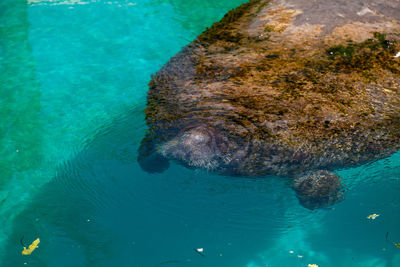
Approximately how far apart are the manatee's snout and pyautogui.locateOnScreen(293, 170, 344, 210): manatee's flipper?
1123mm

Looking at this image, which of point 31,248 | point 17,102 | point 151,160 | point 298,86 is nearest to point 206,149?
point 151,160

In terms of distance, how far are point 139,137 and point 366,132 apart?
125 inches

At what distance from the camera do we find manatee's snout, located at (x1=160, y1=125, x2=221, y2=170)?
418 cm

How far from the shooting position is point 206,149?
421 centimetres

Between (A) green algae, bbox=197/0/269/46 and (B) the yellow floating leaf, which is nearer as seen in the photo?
(B) the yellow floating leaf

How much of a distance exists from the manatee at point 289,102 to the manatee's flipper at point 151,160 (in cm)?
1

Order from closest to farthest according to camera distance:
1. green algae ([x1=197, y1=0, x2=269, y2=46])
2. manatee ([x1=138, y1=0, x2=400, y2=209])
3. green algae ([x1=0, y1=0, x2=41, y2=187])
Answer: manatee ([x1=138, y1=0, x2=400, y2=209]), green algae ([x1=0, y1=0, x2=41, y2=187]), green algae ([x1=197, y1=0, x2=269, y2=46])

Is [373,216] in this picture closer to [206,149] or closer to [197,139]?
[206,149]

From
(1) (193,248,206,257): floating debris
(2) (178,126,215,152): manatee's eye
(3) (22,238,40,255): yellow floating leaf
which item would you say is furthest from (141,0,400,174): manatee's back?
(3) (22,238,40,255): yellow floating leaf

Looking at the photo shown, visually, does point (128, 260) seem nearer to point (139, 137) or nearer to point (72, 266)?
point (72, 266)

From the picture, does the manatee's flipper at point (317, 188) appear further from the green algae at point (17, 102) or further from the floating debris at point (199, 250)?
the green algae at point (17, 102)

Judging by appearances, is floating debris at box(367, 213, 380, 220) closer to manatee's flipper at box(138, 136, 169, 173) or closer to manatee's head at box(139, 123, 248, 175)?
manatee's head at box(139, 123, 248, 175)

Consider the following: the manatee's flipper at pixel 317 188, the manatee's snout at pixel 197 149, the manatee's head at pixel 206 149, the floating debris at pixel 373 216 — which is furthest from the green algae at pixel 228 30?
the floating debris at pixel 373 216

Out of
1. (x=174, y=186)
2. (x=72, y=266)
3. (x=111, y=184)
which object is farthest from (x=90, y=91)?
(x=72, y=266)
